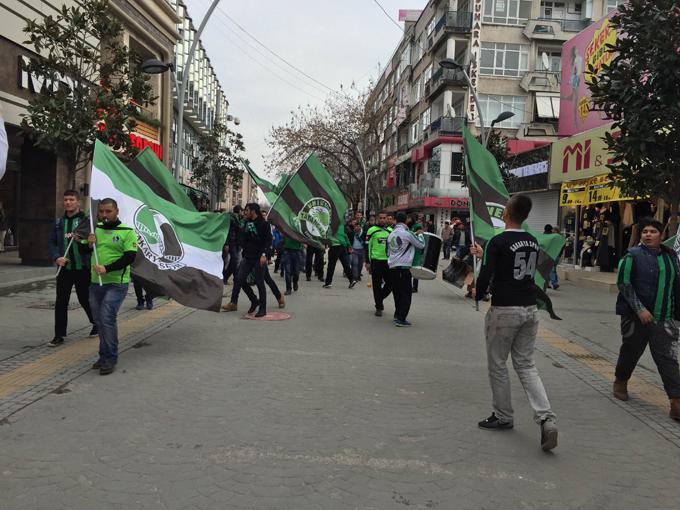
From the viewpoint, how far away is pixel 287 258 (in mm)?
12461

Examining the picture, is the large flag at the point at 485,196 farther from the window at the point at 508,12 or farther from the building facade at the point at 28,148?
the window at the point at 508,12

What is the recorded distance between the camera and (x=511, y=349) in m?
4.41

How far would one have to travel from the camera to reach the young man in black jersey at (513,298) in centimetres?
428

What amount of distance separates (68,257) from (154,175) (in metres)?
1.47

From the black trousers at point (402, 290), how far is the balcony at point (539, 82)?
3310 centimetres

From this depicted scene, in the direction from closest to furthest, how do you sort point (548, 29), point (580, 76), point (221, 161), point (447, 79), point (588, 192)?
1. point (588, 192)
2. point (580, 76)
3. point (221, 161)
4. point (548, 29)
5. point (447, 79)

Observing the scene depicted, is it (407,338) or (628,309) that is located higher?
(628,309)

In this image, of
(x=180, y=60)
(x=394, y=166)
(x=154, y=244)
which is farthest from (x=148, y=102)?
(x=394, y=166)

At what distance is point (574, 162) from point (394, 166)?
126 feet

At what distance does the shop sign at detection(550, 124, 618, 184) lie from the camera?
1752 cm

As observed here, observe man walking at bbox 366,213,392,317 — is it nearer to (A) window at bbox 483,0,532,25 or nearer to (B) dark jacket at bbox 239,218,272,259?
(B) dark jacket at bbox 239,218,272,259

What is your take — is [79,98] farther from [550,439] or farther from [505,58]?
[505,58]

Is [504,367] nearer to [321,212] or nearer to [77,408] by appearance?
[77,408]

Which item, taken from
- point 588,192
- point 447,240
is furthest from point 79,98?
point 447,240
